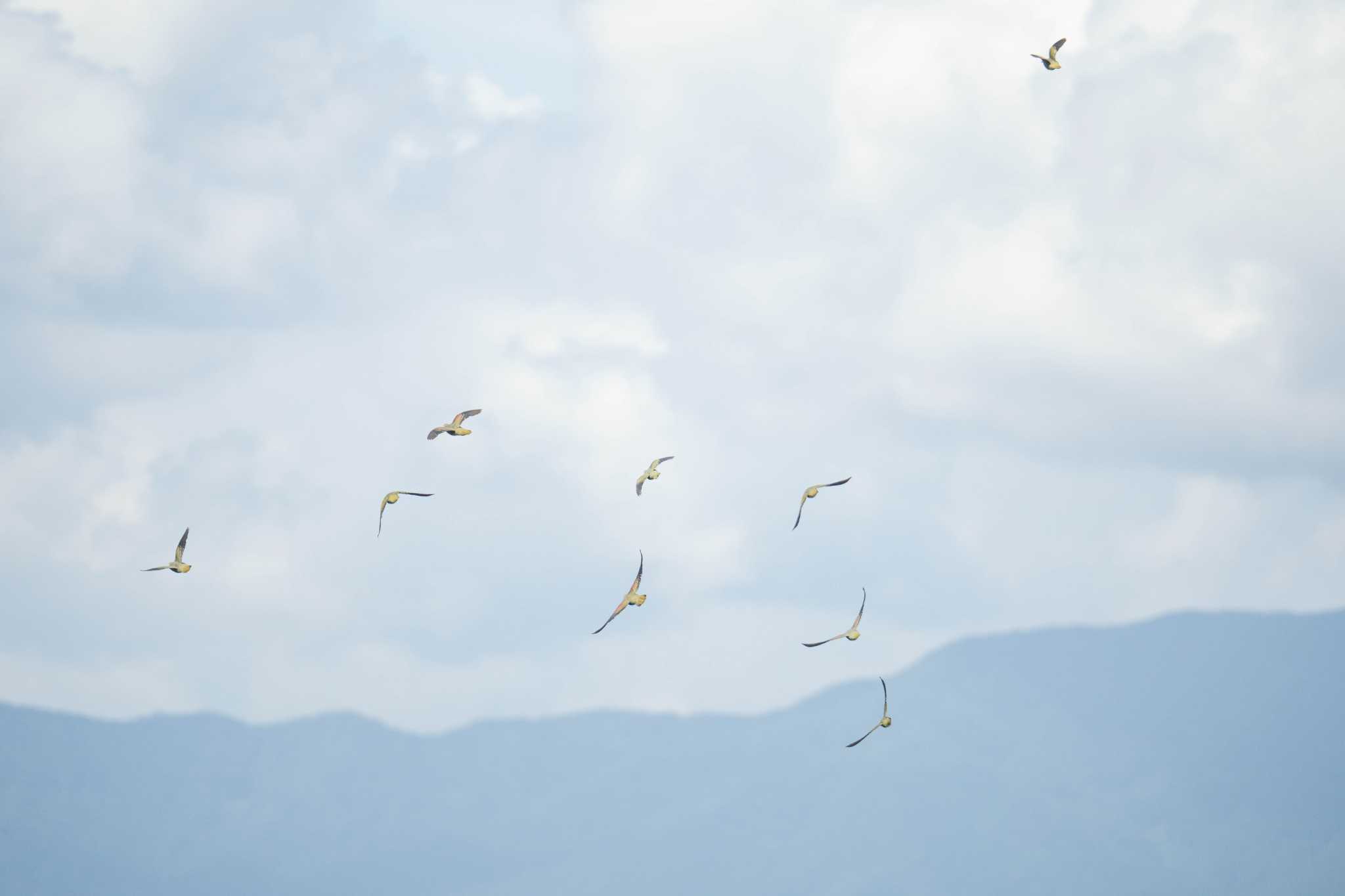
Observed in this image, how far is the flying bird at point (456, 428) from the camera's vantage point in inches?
4532

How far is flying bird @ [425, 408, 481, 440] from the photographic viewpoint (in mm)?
115125

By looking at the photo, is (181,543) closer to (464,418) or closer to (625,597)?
(464,418)

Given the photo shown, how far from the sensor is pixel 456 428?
116188mm

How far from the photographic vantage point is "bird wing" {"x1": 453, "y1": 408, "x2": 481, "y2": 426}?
11652cm

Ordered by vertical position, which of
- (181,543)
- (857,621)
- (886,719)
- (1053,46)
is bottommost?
(886,719)

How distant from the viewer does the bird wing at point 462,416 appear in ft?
382

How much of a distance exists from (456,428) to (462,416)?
51.1 inches

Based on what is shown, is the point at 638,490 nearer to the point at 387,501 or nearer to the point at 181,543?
the point at 387,501

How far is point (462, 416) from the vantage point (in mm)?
→ 117250

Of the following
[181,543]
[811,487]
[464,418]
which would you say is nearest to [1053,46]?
[811,487]

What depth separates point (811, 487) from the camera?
4599 inches

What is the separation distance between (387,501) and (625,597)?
15.4 m

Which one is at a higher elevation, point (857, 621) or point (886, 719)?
point (857, 621)

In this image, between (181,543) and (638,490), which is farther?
(181,543)
